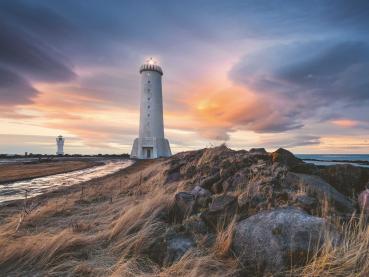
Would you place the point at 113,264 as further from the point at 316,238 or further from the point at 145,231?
the point at 316,238

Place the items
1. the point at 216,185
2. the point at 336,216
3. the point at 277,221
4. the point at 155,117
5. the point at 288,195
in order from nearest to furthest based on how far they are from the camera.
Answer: the point at 277,221, the point at 336,216, the point at 288,195, the point at 216,185, the point at 155,117

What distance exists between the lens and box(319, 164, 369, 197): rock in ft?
24.1

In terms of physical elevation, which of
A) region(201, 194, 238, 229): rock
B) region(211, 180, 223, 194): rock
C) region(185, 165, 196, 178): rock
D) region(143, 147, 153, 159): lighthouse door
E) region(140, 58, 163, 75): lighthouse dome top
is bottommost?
region(201, 194, 238, 229): rock

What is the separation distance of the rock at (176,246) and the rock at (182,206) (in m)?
0.96

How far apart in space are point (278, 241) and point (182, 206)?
101 inches

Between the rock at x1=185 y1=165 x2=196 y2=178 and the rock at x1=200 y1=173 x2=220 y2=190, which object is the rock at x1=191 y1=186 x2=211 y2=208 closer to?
the rock at x1=200 y1=173 x2=220 y2=190

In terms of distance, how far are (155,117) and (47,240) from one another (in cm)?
4194

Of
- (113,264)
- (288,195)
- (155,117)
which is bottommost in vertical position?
(113,264)

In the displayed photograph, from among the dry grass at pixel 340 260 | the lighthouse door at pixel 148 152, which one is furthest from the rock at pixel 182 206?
the lighthouse door at pixel 148 152

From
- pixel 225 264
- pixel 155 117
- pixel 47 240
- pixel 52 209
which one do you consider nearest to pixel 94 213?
pixel 52 209

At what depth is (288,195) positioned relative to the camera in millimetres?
5516

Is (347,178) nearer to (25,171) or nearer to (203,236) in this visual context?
(203,236)

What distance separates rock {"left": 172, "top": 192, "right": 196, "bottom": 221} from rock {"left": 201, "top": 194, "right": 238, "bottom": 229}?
56cm

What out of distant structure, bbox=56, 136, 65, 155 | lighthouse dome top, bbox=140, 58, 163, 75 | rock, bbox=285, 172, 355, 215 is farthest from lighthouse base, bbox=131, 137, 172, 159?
rock, bbox=285, 172, 355, 215
